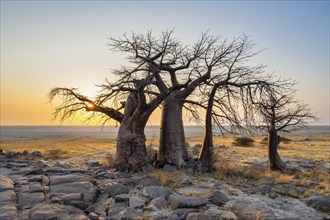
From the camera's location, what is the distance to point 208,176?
1214 centimetres

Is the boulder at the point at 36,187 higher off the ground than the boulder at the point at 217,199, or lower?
higher

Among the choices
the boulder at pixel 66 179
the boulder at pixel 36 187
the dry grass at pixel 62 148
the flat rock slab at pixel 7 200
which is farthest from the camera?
the dry grass at pixel 62 148

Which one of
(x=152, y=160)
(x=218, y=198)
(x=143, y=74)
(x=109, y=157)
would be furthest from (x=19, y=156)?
(x=218, y=198)

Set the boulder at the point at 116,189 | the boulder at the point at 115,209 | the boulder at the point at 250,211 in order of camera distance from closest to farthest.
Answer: the boulder at the point at 250,211, the boulder at the point at 115,209, the boulder at the point at 116,189

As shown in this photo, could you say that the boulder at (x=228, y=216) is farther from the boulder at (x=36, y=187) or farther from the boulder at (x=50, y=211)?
the boulder at (x=36, y=187)

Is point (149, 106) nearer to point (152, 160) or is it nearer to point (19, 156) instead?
point (152, 160)

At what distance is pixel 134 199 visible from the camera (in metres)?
7.89

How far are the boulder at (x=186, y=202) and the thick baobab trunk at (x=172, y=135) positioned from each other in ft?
17.0

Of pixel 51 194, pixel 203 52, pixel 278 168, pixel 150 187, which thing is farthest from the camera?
pixel 278 168

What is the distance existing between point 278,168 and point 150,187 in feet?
31.9

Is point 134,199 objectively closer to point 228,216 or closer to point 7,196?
point 228,216

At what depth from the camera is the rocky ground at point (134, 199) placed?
6898 millimetres

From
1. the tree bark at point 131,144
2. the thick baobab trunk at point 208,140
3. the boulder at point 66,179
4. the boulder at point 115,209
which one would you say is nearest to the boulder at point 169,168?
the tree bark at point 131,144

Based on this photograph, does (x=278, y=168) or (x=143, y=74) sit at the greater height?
(x=143, y=74)
